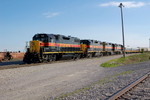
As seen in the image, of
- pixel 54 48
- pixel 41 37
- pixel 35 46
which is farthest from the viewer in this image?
pixel 54 48

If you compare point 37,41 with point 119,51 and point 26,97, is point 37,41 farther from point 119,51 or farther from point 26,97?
point 119,51

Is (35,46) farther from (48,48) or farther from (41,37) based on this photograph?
(41,37)

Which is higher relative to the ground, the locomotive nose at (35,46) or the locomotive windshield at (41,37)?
the locomotive windshield at (41,37)

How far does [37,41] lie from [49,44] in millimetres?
1930

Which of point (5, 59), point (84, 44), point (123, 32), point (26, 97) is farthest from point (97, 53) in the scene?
point (26, 97)

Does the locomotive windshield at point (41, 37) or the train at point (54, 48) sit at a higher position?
the locomotive windshield at point (41, 37)

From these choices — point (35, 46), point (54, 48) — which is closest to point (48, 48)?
point (54, 48)

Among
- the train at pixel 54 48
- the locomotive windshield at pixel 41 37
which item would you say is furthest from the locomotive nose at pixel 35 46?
the locomotive windshield at pixel 41 37

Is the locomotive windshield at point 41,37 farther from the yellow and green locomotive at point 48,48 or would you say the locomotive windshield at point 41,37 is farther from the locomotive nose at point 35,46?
the locomotive nose at point 35,46

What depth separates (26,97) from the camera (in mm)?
7816

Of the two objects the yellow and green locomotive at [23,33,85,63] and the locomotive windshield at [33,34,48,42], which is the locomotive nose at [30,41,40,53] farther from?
the locomotive windshield at [33,34,48,42]

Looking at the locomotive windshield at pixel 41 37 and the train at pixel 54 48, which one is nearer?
the train at pixel 54 48

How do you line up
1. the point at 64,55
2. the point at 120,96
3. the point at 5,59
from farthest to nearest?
the point at 5,59 < the point at 64,55 < the point at 120,96

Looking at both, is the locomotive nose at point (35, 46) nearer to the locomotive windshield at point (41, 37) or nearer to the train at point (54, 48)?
the train at point (54, 48)
